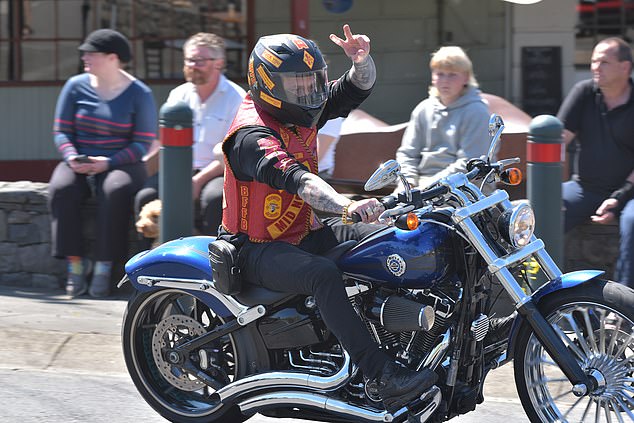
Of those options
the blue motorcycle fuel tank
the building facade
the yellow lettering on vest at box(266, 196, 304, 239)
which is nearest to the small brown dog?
the yellow lettering on vest at box(266, 196, 304, 239)

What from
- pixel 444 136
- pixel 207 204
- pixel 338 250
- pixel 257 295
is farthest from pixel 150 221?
pixel 338 250

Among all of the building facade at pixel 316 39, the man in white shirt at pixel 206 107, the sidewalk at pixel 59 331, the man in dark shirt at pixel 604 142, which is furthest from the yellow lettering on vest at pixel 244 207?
the building facade at pixel 316 39

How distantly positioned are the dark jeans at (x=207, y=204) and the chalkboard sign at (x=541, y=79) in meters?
6.36

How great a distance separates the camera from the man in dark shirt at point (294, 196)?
422cm

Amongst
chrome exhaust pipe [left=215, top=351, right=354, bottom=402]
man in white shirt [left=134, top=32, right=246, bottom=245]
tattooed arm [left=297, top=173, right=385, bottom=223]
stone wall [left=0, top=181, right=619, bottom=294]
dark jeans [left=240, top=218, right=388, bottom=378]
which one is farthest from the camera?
stone wall [left=0, top=181, right=619, bottom=294]

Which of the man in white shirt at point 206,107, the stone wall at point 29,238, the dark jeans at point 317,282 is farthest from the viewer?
the stone wall at point 29,238

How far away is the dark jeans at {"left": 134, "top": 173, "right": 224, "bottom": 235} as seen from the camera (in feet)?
23.1

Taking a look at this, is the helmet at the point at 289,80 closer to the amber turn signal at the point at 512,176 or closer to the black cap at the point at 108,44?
the amber turn signal at the point at 512,176

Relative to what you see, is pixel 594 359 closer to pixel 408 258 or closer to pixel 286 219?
pixel 408 258

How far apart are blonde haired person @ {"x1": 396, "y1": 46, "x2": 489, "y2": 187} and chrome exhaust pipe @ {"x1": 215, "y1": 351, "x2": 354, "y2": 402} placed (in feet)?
7.39

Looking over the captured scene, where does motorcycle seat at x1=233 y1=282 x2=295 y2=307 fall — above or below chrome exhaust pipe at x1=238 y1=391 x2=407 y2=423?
above

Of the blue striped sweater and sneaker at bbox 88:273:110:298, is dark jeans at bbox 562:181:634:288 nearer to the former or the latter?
the blue striped sweater

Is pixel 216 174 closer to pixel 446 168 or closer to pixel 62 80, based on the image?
pixel 446 168

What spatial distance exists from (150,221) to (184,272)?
7.33ft
